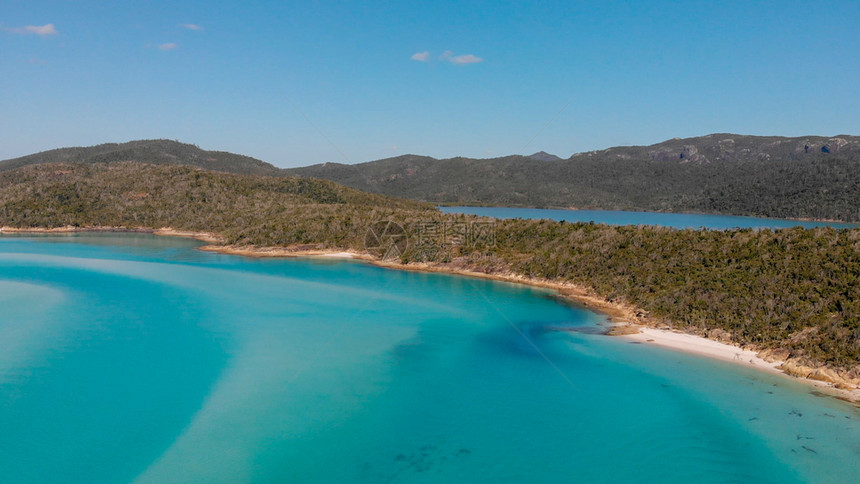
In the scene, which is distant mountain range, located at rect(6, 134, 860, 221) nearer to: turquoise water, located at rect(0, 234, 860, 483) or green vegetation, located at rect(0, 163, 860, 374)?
green vegetation, located at rect(0, 163, 860, 374)

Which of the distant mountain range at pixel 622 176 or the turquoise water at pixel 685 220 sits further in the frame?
the distant mountain range at pixel 622 176

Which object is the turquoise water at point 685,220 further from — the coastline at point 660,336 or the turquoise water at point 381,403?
the turquoise water at point 381,403

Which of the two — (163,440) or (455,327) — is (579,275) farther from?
(163,440)

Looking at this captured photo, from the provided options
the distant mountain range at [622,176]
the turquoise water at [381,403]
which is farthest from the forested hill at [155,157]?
the turquoise water at [381,403]

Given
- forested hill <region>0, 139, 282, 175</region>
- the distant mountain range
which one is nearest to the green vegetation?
forested hill <region>0, 139, 282, 175</region>

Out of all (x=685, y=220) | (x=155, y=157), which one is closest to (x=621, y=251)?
(x=685, y=220)

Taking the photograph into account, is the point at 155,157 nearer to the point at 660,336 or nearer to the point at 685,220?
the point at 685,220
